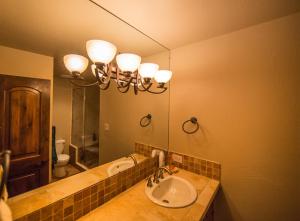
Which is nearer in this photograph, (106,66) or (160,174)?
(106,66)

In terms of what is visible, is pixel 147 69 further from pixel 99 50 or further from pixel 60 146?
pixel 60 146

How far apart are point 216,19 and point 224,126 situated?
93cm

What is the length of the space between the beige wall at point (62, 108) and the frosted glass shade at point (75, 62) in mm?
89

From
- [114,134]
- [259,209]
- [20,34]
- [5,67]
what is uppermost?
[20,34]

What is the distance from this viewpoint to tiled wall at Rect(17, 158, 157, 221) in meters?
0.74

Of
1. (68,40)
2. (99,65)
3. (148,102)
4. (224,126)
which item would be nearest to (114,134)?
(148,102)

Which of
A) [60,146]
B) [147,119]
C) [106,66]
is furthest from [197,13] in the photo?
[60,146]

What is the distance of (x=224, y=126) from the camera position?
1.33m

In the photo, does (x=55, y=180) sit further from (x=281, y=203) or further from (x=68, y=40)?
(x=281, y=203)

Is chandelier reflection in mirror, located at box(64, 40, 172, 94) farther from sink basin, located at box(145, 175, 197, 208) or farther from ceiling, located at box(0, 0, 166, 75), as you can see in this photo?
sink basin, located at box(145, 175, 197, 208)

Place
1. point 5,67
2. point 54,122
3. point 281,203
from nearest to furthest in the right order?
point 5,67 → point 54,122 → point 281,203

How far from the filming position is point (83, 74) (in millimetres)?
952

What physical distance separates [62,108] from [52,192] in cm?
49

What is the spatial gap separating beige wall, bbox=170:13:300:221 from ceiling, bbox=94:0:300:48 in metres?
0.11
